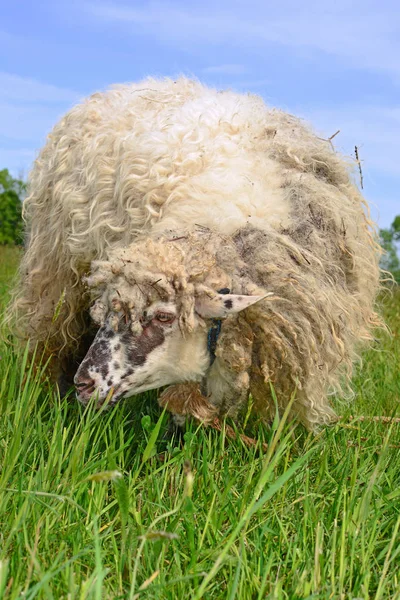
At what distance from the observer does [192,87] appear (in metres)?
3.97

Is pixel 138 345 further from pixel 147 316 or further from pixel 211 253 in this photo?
pixel 211 253

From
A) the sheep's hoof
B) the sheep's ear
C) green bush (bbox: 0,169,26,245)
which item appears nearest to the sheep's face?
the sheep's ear

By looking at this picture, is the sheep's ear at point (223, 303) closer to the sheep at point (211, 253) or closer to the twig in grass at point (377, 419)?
the sheep at point (211, 253)

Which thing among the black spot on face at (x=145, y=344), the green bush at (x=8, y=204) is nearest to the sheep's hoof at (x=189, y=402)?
the black spot on face at (x=145, y=344)

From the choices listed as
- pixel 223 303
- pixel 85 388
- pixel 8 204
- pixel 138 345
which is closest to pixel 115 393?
pixel 85 388

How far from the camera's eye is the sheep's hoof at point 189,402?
325cm

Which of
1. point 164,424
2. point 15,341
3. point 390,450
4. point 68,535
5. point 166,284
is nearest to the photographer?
point 68,535

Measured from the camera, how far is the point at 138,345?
9.62ft

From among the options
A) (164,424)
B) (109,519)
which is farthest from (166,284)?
(164,424)

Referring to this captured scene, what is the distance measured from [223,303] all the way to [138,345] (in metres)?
0.40

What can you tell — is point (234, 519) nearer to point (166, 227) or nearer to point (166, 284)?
point (166, 284)

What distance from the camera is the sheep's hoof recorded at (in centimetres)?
325

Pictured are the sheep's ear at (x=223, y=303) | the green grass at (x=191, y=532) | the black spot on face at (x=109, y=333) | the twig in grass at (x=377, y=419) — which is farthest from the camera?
the twig in grass at (x=377, y=419)

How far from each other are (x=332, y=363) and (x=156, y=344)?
89 cm
